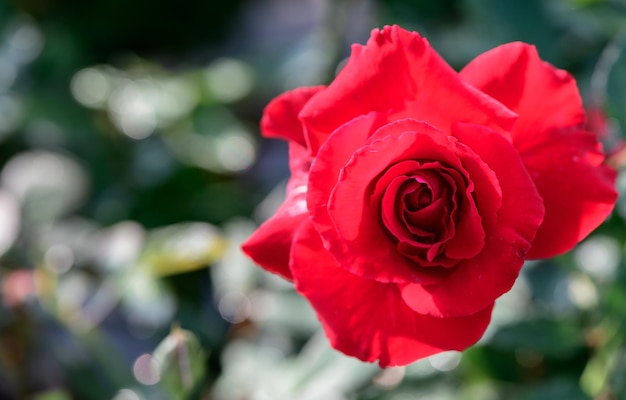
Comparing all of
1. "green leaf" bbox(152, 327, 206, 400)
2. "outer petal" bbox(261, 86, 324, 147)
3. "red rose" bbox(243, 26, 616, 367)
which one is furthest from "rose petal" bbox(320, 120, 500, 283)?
"green leaf" bbox(152, 327, 206, 400)

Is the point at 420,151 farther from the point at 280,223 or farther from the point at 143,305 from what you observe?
the point at 143,305

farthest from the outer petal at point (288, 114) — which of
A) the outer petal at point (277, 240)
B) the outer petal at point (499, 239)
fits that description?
the outer petal at point (499, 239)

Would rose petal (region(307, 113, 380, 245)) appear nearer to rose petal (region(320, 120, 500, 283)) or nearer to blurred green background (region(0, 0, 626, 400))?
rose petal (region(320, 120, 500, 283))

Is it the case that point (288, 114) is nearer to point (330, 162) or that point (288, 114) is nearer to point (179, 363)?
point (330, 162)

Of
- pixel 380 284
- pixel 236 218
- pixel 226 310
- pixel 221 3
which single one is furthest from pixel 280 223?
pixel 221 3

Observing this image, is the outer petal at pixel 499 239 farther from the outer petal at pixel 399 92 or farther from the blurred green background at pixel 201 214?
the blurred green background at pixel 201 214

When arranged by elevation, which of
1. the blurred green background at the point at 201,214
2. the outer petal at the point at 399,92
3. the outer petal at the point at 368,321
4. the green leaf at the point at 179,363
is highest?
the outer petal at the point at 399,92

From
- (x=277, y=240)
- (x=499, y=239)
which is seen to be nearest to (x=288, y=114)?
(x=277, y=240)
